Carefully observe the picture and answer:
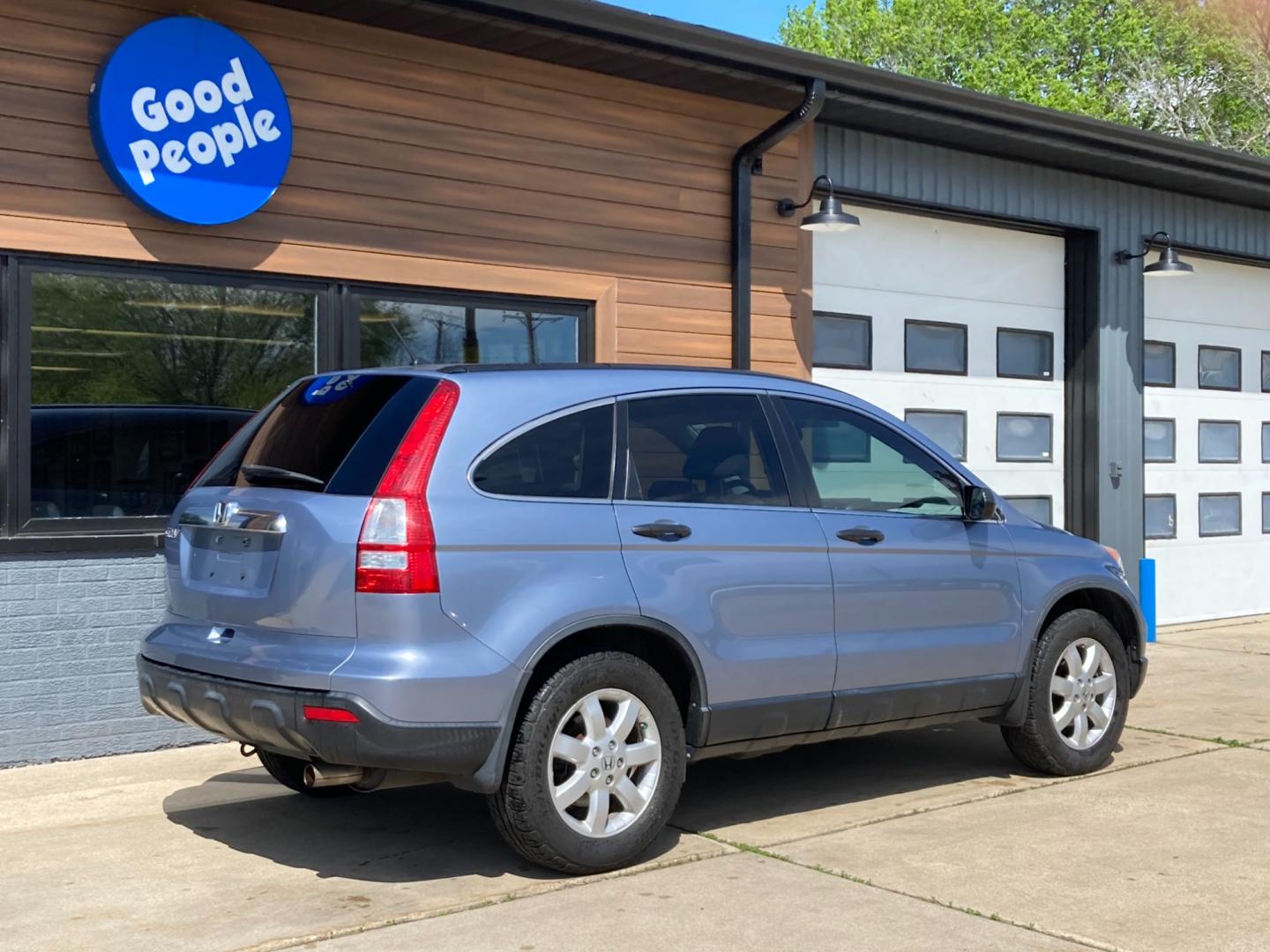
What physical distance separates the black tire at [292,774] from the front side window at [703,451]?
72.6 inches

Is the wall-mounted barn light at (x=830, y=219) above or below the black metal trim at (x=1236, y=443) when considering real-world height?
above

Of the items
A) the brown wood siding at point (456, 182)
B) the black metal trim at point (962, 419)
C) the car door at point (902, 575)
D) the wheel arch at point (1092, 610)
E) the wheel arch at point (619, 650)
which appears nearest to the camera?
the wheel arch at point (619, 650)

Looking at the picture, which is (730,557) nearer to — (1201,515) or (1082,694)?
(1082,694)

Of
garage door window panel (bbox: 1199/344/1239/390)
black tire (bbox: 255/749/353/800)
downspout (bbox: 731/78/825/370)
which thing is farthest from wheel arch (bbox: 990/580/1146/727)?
garage door window panel (bbox: 1199/344/1239/390)

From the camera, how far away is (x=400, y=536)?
4.87m

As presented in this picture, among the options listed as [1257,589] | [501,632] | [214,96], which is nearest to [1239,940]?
[501,632]

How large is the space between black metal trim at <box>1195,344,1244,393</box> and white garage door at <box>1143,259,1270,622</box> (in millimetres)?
15

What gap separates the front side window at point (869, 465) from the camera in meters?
6.21

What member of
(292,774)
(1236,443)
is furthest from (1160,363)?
(292,774)

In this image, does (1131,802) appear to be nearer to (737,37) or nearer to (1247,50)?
(737,37)

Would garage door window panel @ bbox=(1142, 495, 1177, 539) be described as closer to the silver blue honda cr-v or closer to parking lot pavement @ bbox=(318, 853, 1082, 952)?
the silver blue honda cr-v

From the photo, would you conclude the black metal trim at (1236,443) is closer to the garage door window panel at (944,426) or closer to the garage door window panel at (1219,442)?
the garage door window panel at (1219,442)

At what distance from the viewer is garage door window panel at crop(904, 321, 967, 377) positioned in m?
11.5

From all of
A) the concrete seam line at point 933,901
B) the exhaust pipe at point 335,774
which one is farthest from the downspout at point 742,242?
the exhaust pipe at point 335,774
